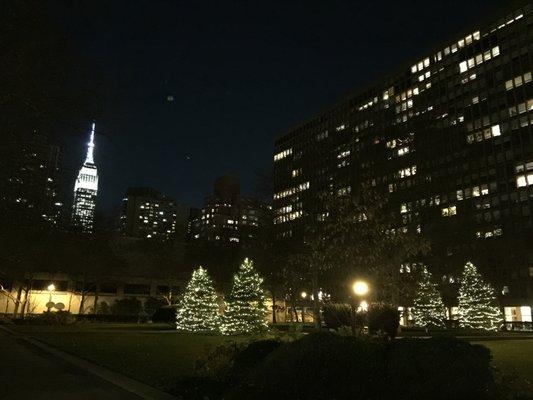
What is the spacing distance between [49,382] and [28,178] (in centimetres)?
929

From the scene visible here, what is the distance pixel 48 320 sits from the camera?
147ft

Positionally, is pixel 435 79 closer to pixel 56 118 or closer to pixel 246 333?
pixel 246 333

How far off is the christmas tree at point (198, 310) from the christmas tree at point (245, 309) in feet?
17.6

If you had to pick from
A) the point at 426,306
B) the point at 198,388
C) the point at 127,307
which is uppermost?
the point at 127,307

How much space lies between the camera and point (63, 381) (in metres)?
12.8

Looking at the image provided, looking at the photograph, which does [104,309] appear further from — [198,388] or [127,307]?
[198,388]

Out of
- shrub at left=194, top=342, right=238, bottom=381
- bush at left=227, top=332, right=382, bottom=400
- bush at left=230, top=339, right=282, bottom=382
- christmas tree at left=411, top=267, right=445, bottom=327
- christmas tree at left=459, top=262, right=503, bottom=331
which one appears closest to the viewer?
bush at left=227, top=332, right=382, bottom=400

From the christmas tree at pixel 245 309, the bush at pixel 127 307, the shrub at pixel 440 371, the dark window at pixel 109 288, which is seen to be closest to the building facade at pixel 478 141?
the bush at pixel 127 307

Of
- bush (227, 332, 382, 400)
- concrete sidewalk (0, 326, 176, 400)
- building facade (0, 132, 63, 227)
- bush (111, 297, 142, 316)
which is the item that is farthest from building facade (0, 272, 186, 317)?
bush (227, 332, 382, 400)

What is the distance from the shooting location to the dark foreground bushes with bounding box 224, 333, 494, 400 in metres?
8.50

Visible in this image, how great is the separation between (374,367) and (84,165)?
45.1 feet

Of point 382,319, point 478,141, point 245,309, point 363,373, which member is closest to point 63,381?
point 363,373

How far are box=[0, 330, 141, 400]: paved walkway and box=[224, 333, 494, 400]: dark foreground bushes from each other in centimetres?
322

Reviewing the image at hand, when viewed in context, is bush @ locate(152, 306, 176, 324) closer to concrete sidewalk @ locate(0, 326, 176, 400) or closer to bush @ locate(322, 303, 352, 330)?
bush @ locate(322, 303, 352, 330)
